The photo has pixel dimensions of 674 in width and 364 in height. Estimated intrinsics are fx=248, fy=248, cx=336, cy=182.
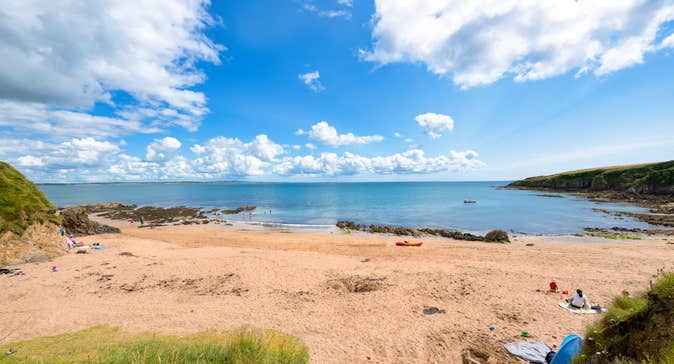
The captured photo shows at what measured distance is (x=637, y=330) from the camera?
168 inches

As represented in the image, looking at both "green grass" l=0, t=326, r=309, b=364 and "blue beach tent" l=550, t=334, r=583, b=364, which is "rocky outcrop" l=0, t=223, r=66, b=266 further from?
"blue beach tent" l=550, t=334, r=583, b=364

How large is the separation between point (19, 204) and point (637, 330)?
26871 mm

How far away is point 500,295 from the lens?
408 inches

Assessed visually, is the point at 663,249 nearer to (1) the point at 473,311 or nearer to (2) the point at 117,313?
(1) the point at 473,311

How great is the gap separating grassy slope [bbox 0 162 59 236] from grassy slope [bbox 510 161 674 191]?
110949mm

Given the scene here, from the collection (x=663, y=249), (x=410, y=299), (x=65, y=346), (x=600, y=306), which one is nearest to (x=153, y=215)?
(x=65, y=346)

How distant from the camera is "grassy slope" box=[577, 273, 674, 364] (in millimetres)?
3941

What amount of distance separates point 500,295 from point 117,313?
584 inches

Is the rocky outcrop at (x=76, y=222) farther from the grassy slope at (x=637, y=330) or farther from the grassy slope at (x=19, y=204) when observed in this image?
the grassy slope at (x=637, y=330)

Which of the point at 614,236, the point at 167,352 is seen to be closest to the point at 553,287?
the point at 167,352

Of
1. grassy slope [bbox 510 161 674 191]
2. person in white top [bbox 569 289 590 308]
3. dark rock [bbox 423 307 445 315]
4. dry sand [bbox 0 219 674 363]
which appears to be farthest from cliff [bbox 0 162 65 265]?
grassy slope [bbox 510 161 674 191]

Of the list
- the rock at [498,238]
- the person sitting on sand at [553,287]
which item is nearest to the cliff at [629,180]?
the rock at [498,238]

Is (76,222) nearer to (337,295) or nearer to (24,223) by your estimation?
(24,223)

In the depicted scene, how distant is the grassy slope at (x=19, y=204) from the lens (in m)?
14.4
